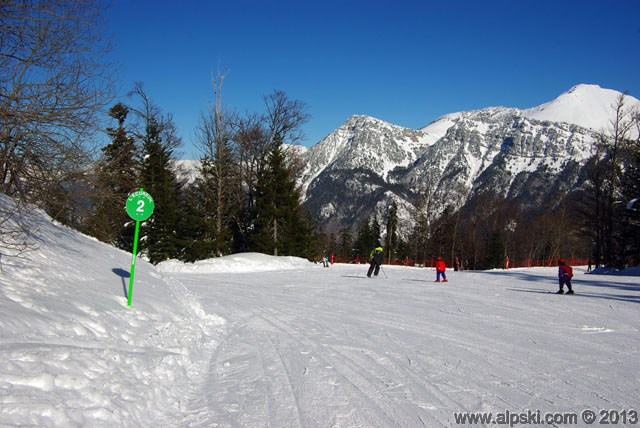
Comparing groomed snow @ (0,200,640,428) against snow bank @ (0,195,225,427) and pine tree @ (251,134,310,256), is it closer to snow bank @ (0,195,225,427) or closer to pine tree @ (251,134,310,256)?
snow bank @ (0,195,225,427)

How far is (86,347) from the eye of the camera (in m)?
5.49

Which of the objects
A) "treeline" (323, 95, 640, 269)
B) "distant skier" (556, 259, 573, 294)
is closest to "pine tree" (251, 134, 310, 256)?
"treeline" (323, 95, 640, 269)

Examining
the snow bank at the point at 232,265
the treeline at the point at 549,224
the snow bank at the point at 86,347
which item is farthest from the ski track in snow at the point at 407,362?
the treeline at the point at 549,224

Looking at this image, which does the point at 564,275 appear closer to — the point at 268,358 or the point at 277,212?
the point at 268,358

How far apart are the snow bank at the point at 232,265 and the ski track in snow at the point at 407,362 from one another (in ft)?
48.2

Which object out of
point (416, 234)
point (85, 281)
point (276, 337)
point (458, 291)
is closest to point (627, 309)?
point (458, 291)

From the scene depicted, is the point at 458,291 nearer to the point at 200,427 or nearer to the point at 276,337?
the point at 276,337

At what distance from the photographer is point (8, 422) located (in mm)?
3381

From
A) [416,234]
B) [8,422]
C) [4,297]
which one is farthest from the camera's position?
[416,234]

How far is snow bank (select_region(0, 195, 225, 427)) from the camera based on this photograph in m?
3.97

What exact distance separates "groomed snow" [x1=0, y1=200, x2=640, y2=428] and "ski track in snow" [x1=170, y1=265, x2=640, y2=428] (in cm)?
3

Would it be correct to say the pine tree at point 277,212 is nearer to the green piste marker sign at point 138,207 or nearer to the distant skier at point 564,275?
the distant skier at point 564,275

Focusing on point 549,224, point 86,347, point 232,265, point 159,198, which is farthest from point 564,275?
point 549,224

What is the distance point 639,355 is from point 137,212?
10.6 meters
